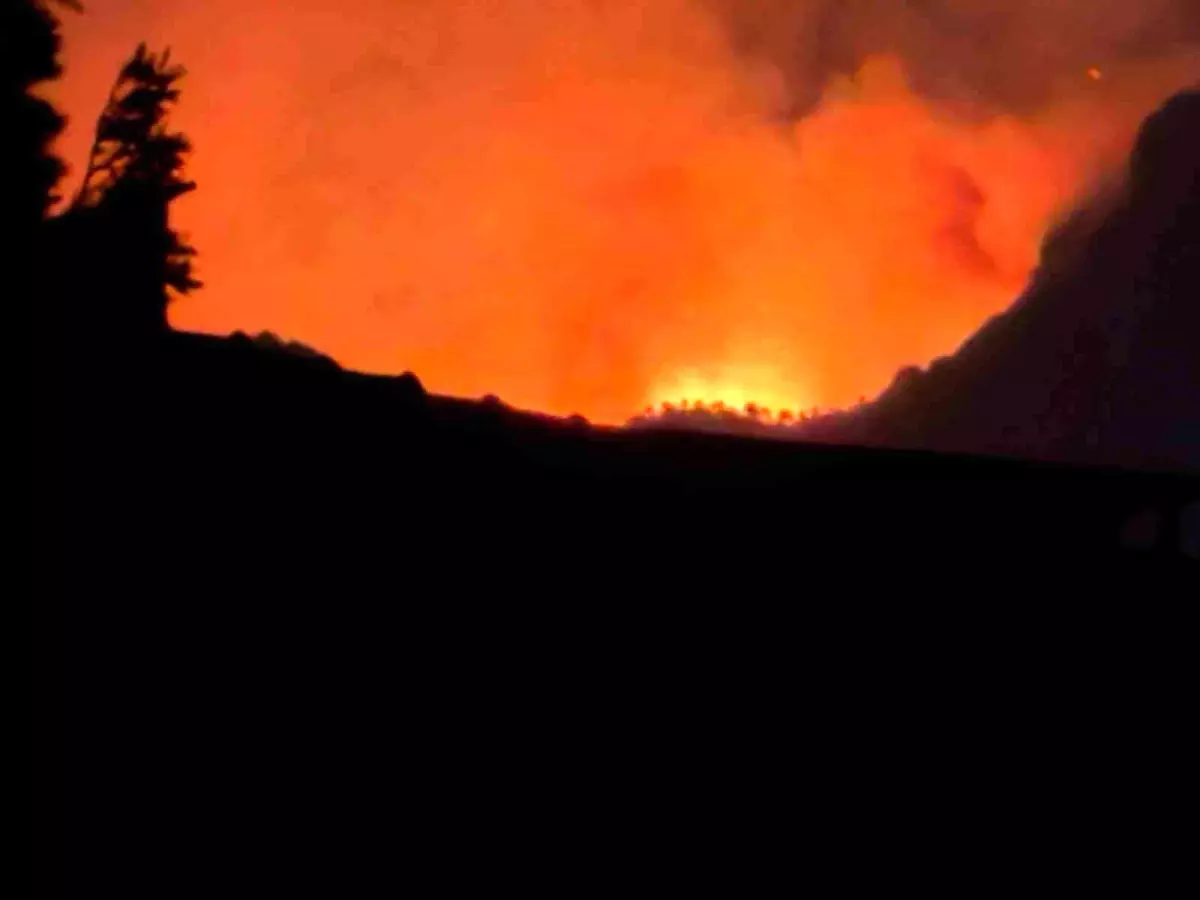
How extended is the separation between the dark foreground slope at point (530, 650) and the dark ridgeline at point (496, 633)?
0.07 ft

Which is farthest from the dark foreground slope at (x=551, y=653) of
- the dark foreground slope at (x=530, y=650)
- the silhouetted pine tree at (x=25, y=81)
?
the silhouetted pine tree at (x=25, y=81)

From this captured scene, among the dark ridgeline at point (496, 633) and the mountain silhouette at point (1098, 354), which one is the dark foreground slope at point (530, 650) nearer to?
the dark ridgeline at point (496, 633)

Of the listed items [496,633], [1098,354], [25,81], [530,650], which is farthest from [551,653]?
[1098,354]

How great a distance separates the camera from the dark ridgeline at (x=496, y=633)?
24.0ft

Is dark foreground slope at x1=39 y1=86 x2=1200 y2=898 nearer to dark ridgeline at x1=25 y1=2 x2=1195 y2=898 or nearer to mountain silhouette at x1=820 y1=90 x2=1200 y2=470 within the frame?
dark ridgeline at x1=25 y1=2 x2=1195 y2=898

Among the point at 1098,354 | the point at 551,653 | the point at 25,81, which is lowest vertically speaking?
the point at 551,653

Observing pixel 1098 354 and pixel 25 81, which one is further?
pixel 1098 354

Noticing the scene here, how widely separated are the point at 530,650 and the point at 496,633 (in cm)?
28

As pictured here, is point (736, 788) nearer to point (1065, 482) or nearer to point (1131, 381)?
point (1065, 482)

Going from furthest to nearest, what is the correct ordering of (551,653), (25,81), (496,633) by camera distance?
(25,81) < (551,653) < (496,633)

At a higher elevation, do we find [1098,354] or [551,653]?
[1098,354]

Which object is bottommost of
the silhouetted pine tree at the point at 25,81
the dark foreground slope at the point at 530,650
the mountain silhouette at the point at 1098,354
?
the dark foreground slope at the point at 530,650

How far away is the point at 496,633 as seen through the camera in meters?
8.29

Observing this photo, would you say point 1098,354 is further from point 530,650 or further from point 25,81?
point 530,650
